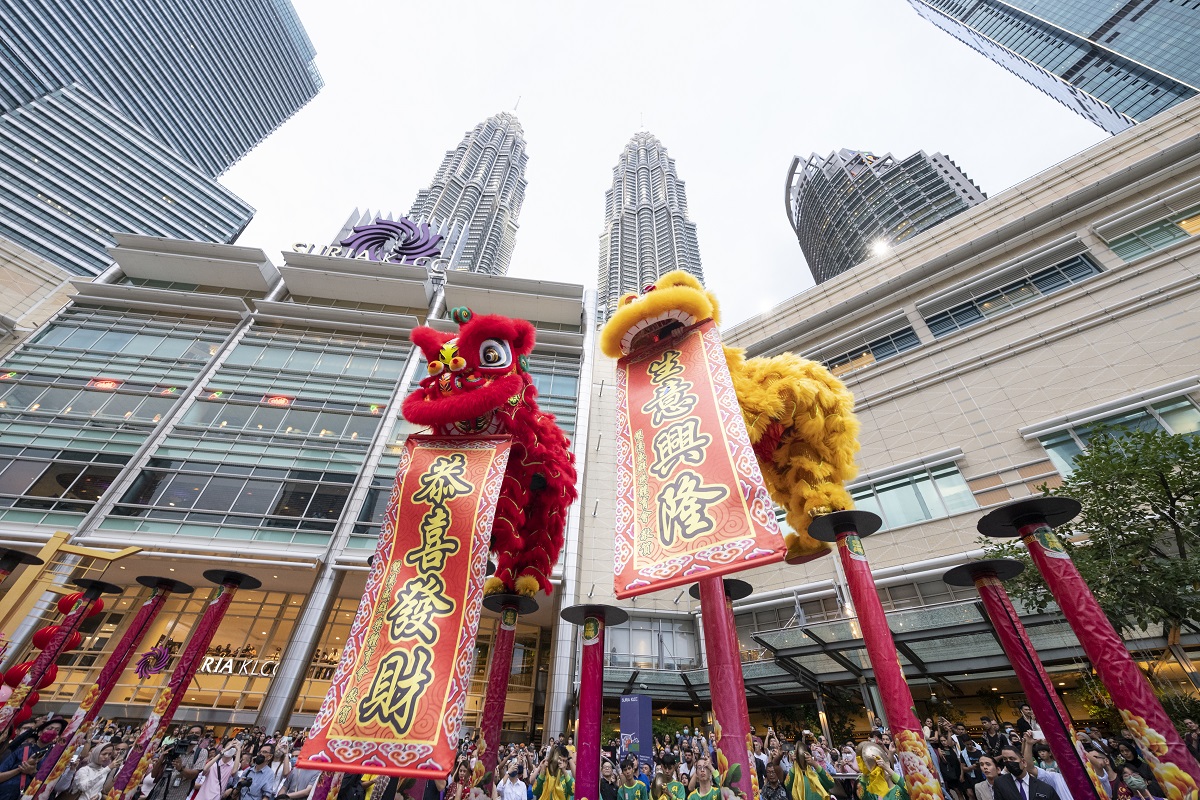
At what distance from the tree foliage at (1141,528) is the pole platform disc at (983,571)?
109 inches

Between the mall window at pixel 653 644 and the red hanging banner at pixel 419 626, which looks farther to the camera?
the mall window at pixel 653 644

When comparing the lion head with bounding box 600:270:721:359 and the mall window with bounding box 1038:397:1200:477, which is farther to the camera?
the mall window with bounding box 1038:397:1200:477

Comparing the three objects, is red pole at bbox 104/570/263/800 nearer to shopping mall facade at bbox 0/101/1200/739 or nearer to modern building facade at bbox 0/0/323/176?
shopping mall facade at bbox 0/101/1200/739

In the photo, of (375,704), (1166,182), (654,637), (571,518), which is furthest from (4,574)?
(1166,182)

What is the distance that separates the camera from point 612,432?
79.7ft

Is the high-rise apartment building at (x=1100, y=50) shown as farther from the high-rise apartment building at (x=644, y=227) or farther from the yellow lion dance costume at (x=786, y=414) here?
the yellow lion dance costume at (x=786, y=414)

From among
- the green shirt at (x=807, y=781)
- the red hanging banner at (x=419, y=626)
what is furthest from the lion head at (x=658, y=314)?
the green shirt at (x=807, y=781)

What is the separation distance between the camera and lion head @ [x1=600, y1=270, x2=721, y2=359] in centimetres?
601

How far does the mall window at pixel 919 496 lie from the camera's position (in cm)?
1600

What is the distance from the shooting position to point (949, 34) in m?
114

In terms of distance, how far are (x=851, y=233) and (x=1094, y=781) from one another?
263 ft

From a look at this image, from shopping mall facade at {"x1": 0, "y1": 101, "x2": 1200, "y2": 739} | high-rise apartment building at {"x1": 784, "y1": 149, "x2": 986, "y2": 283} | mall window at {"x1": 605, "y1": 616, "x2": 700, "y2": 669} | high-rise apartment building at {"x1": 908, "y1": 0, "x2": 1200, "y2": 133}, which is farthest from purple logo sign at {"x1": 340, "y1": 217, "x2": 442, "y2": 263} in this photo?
high-rise apartment building at {"x1": 908, "y1": 0, "x2": 1200, "y2": 133}

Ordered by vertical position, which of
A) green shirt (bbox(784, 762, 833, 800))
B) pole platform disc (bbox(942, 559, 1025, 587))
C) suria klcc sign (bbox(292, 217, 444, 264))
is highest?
suria klcc sign (bbox(292, 217, 444, 264))

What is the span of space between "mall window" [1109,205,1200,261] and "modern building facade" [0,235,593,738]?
793 inches
